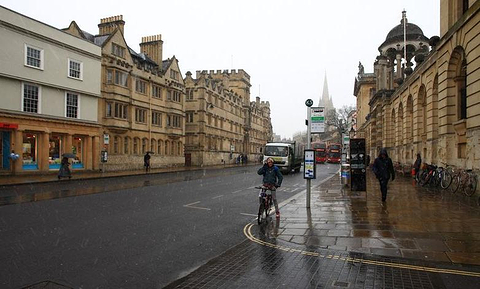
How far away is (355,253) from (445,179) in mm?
12352

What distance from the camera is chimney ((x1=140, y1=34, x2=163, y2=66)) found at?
44719 mm

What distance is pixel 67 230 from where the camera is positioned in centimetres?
829

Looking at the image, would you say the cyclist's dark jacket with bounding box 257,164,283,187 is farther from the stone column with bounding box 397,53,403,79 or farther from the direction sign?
the stone column with bounding box 397,53,403,79

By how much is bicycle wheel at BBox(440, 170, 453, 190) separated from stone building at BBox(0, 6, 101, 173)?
26.3 metres

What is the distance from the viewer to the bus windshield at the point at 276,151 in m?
34.0

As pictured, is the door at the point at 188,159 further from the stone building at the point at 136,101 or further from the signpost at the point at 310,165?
the signpost at the point at 310,165

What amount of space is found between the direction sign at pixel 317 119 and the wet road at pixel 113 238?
3501 mm

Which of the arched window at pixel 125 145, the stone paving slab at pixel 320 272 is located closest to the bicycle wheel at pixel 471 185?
the stone paving slab at pixel 320 272

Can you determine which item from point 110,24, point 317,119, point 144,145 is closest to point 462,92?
point 317,119

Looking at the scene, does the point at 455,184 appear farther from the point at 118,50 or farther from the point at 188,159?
the point at 188,159

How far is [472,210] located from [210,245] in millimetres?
8213

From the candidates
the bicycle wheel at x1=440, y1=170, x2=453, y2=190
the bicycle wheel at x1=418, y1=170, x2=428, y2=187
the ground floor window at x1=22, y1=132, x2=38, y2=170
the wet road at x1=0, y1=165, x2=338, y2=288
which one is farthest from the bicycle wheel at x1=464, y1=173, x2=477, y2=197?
the ground floor window at x1=22, y1=132, x2=38, y2=170

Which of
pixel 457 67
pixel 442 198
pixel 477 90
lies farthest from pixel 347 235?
pixel 457 67

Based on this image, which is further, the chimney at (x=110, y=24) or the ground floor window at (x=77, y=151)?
the chimney at (x=110, y=24)
